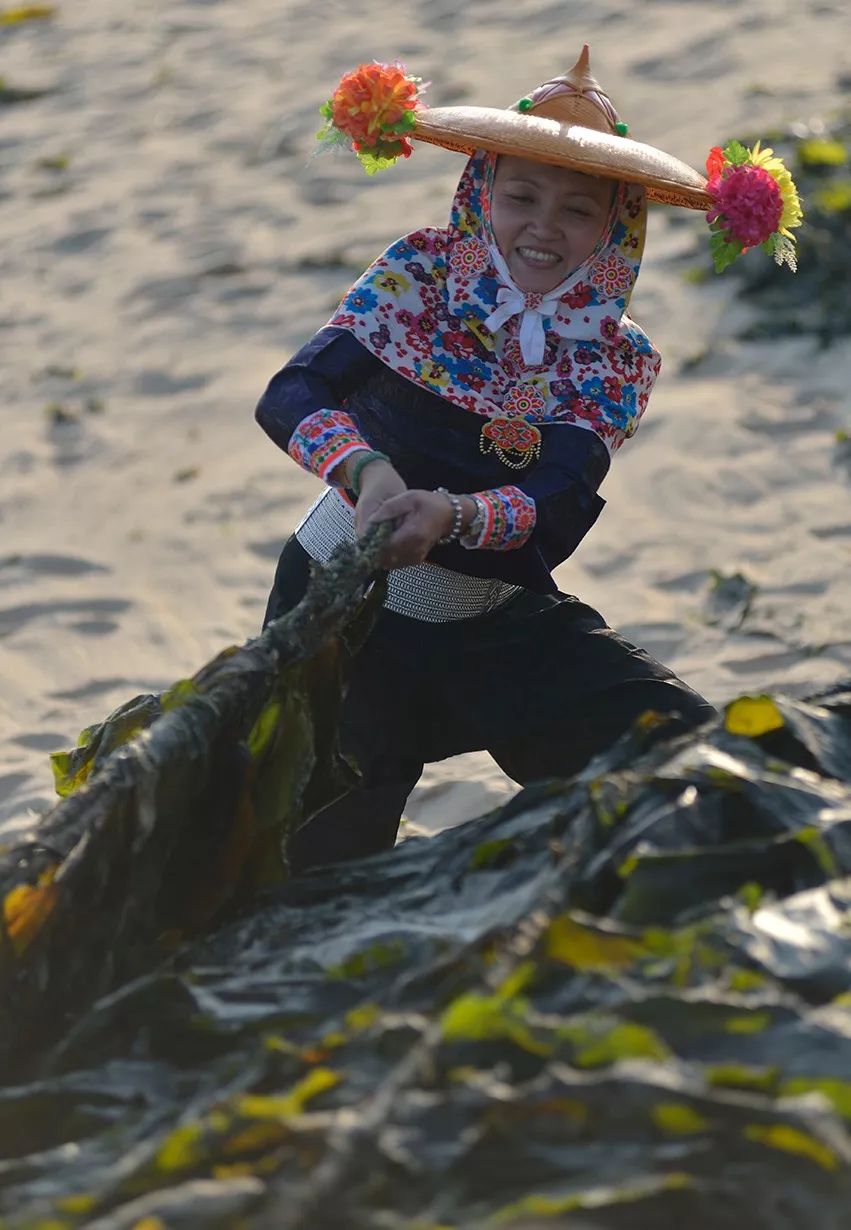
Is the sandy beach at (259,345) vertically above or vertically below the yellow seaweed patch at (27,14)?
below

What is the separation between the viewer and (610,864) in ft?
5.51

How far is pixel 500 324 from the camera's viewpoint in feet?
8.43

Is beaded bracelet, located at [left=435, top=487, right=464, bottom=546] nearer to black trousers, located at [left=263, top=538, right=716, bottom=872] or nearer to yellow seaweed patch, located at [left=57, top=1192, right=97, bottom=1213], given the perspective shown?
black trousers, located at [left=263, top=538, right=716, bottom=872]

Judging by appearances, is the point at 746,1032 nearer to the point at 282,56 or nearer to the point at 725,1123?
the point at 725,1123

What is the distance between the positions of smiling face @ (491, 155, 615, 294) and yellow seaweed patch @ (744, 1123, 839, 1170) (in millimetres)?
1522

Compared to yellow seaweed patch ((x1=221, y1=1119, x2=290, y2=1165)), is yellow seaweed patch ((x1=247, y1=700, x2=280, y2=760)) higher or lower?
higher

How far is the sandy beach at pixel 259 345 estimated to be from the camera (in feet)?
13.1

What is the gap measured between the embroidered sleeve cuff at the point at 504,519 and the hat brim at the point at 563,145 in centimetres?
50

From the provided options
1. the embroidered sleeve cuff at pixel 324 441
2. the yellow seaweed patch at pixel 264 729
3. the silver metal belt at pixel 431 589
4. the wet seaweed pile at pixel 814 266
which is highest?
the wet seaweed pile at pixel 814 266

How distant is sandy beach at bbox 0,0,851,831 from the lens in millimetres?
3980

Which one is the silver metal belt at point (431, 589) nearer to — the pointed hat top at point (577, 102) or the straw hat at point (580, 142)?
the straw hat at point (580, 142)

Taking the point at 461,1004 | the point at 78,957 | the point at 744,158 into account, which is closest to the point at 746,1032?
the point at 461,1004

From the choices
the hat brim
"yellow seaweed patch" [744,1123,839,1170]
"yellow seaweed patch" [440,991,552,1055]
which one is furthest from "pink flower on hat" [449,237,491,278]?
"yellow seaweed patch" [744,1123,839,1170]

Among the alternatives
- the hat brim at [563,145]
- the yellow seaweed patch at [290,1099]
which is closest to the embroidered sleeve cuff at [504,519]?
the hat brim at [563,145]
